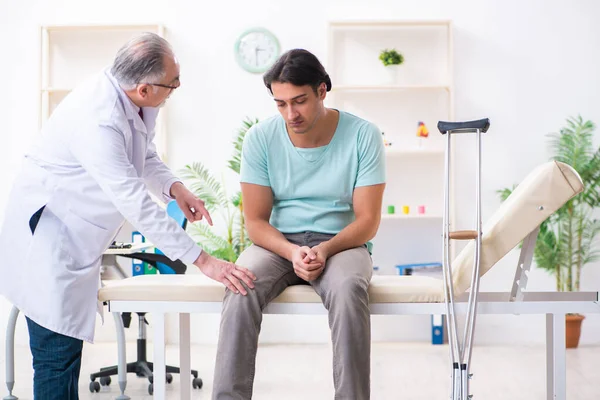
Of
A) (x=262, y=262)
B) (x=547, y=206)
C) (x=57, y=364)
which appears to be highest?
(x=547, y=206)

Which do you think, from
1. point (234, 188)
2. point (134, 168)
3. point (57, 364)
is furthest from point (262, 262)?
point (234, 188)

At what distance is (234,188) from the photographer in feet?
15.5

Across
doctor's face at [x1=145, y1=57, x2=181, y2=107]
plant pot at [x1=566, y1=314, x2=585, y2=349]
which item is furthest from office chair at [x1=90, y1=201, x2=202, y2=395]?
plant pot at [x1=566, y1=314, x2=585, y2=349]

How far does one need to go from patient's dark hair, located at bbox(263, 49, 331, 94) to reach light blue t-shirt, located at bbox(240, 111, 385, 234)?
0.19 metres

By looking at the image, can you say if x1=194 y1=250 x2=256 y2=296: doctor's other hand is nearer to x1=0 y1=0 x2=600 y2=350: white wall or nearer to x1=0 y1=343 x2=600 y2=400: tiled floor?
x1=0 y1=343 x2=600 y2=400: tiled floor

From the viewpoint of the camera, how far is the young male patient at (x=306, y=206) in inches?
Result: 79.8

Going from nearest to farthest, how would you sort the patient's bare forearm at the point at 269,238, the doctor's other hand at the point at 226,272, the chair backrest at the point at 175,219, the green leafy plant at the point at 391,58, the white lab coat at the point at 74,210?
the white lab coat at the point at 74,210 < the doctor's other hand at the point at 226,272 < the patient's bare forearm at the point at 269,238 < the chair backrest at the point at 175,219 < the green leafy plant at the point at 391,58

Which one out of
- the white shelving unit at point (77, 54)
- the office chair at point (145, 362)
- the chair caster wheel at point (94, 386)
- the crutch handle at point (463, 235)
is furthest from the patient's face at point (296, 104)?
the white shelving unit at point (77, 54)

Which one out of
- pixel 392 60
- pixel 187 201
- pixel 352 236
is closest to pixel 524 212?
pixel 352 236

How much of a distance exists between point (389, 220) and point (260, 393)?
5.64 ft

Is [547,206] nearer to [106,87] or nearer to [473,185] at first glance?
[106,87]

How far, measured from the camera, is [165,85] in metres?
1.97

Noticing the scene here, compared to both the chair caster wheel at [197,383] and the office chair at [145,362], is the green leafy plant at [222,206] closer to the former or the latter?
the office chair at [145,362]

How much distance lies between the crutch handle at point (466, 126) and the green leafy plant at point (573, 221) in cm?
249
